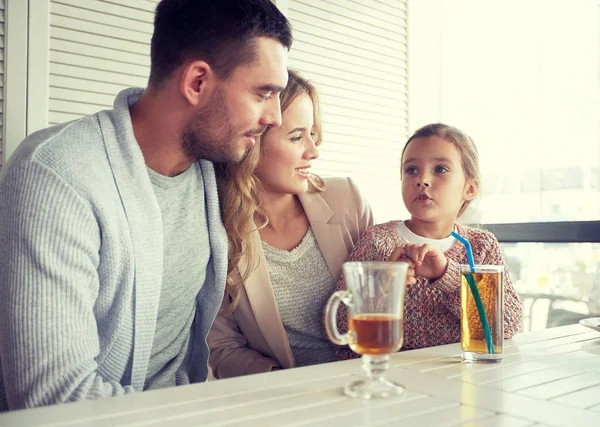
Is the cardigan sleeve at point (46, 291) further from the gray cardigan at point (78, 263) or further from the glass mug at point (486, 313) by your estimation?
the glass mug at point (486, 313)

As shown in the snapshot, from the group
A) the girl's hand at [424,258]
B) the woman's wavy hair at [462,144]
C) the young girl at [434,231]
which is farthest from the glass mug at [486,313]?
the woman's wavy hair at [462,144]

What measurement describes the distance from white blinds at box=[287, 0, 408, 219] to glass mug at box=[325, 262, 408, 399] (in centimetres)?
177

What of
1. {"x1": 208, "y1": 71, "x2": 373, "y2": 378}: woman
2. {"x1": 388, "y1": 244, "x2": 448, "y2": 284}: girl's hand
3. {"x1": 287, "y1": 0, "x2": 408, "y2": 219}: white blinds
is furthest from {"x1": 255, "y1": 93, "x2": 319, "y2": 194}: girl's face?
{"x1": 287, "y1": 0, "x2": 408, "y2": 219}: white blinds

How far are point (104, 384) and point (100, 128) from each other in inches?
22.6

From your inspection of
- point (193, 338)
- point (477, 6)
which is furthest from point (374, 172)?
point (193, 338)

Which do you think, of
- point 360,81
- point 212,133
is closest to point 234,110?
point 212,133

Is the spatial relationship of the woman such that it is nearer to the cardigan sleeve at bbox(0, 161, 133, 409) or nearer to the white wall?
the cardigan sleeve at bbox(0, 161, 133, 409)

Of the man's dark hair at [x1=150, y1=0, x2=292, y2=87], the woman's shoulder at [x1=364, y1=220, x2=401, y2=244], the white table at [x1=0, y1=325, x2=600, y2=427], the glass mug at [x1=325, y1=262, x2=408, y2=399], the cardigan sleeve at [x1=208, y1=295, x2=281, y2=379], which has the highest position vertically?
the man's dark hair at [x1=150, y1=0, x2=292, y2=87]

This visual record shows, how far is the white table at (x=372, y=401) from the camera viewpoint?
0.73 m

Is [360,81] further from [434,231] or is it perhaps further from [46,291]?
[46,291]

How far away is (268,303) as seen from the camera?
1659 millimetres

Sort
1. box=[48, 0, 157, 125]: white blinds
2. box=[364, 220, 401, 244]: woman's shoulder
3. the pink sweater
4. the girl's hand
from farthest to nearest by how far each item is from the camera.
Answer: box=[48, 0, 157, 125]: white blinds → box=[364, 220, 401, 244]: woman's shoulder → the pink sweater → the girl's hand

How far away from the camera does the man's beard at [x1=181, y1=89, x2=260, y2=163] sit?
4.95ft

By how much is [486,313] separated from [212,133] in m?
0.81
